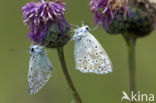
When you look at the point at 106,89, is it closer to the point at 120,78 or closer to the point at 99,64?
the point at 120,78

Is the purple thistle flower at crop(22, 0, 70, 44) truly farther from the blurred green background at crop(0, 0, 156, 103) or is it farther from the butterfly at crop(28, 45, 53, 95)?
the blurred green background at crop(0, 0, 156, 103)

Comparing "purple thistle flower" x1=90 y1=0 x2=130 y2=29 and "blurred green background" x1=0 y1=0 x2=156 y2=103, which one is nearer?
"purple thistle flower" x1=90 y1=0 x2=130 y2=29

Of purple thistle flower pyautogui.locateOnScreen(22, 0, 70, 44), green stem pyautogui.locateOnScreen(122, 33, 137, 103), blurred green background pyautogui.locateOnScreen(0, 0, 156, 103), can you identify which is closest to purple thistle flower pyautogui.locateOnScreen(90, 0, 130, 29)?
green stem pyautogui.locateOnScreen(122, 33, 137, 103)

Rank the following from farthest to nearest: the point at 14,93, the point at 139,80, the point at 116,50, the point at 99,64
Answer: the point at 116,50 < the point at 139,80 < the point at 14,93 < the point at 99,64

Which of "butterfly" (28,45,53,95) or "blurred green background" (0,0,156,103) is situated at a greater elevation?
"butterfly" (28,45,53,95)

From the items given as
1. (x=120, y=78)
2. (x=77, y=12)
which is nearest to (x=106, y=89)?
(x=120, y=78)

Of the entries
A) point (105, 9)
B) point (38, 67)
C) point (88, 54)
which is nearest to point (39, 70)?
point (38, 67)
